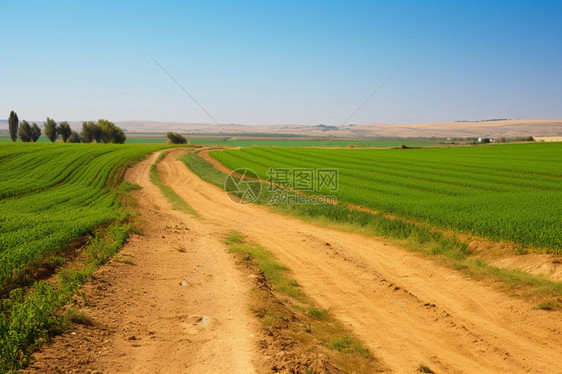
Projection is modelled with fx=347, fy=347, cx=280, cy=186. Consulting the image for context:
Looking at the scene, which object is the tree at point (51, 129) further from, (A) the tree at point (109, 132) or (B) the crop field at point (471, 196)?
(B) the crop field at point (471, 196)

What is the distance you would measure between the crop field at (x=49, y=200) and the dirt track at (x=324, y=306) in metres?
2.22

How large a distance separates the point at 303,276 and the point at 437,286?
4.07 meters

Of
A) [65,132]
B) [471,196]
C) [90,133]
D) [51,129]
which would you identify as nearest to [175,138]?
[90,133]

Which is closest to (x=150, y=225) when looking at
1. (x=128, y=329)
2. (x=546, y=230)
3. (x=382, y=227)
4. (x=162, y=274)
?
(x=162, y=274)

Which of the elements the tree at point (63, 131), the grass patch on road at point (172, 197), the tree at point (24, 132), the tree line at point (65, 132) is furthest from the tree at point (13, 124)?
the grass patch on road at point (172, 197)

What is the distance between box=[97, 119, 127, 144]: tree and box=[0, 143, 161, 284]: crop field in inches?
2385

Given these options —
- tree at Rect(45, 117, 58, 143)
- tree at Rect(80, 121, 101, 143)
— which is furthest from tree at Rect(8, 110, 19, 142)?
tree at Rect(80, 121, 101, 143)

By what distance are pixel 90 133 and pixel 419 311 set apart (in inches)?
4490

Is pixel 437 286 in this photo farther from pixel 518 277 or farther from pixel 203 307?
pixel 203 307

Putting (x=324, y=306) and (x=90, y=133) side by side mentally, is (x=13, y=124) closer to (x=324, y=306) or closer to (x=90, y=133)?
(x=90, y=133)

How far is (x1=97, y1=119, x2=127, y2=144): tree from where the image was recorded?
105688mm

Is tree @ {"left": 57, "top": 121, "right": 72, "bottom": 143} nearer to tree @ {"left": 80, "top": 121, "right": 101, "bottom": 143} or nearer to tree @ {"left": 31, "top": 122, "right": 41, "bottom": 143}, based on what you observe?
tree @ {"left": 80, "top": 121, "right": 101, "bottom": 143}

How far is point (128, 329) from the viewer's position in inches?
277

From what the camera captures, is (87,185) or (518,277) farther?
(87,185)
